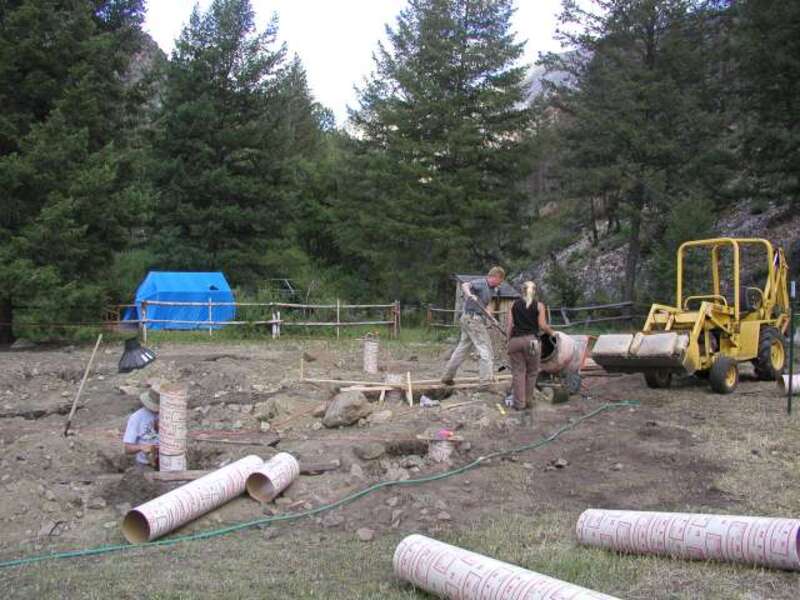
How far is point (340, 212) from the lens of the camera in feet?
117

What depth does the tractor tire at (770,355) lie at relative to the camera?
11.7m

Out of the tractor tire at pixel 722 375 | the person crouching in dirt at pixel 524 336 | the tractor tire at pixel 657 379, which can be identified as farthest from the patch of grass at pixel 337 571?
the tractor tire at pixel 657 379

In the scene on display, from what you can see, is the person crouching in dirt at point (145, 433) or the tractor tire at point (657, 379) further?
the tractor tire at point (657, 379)

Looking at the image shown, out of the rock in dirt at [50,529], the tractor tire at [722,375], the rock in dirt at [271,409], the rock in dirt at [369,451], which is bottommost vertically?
the rock in dirt at [50,529]

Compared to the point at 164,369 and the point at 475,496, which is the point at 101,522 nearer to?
the point at 475,496

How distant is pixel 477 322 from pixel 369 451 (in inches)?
123

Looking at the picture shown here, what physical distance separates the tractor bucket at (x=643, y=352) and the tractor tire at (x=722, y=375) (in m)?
0.60

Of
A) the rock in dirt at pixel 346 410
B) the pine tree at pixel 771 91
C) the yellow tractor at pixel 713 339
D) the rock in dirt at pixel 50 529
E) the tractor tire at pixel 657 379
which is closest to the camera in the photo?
the rock in dirt at pixel 50 529

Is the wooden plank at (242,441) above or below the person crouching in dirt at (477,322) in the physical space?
below

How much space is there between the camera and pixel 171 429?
6945 mm

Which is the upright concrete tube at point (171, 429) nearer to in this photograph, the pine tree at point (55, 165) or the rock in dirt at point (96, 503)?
the rock in dirt at point (96, 503)

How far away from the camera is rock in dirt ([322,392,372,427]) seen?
9.14m

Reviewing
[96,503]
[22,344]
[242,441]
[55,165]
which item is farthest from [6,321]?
[96,503]

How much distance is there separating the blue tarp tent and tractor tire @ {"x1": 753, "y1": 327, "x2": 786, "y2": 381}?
16.1 m
